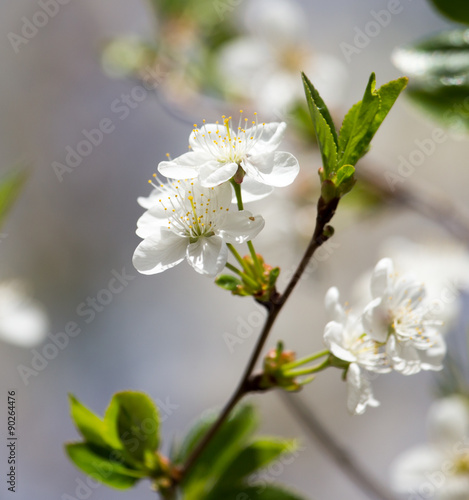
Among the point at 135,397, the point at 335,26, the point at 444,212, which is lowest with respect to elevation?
the point at 135,397

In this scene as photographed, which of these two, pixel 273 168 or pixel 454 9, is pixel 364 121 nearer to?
pixel 273 168

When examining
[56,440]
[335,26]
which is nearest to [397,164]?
[335,26]

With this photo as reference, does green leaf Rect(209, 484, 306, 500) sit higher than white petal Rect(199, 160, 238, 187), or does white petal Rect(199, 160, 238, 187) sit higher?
white petal Rect(199, 160, 238, 187)

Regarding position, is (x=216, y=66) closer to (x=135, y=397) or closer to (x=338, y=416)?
(x=135, y=397)

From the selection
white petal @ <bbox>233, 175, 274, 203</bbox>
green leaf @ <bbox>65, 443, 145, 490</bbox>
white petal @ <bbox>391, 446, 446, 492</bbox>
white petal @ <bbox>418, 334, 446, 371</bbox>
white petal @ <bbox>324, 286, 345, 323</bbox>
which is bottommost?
white petal @ <bbox>391, 446, 446, 492</bbox>
